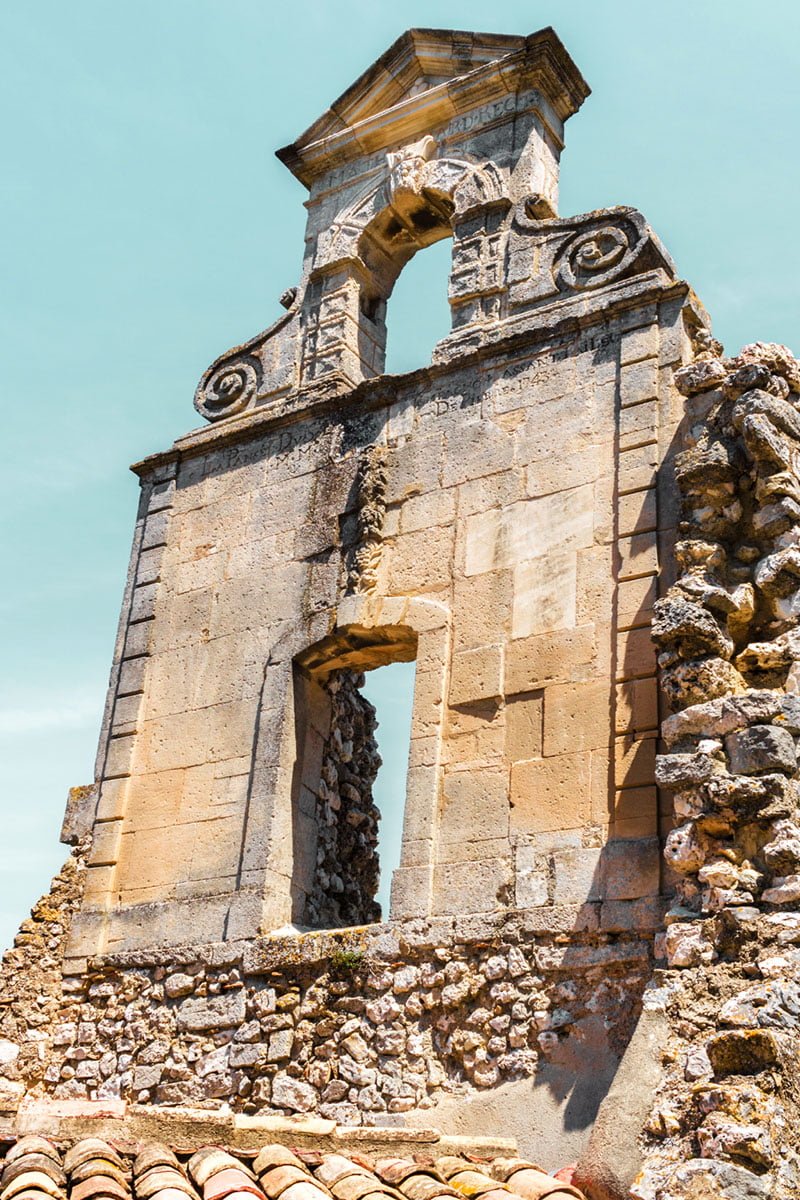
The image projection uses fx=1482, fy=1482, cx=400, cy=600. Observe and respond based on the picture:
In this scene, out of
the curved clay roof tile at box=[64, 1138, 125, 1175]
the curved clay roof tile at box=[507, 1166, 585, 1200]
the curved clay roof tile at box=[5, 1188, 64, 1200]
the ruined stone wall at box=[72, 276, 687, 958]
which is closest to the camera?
the curved clay roof tile at box=[5, 1188, 64, 1200]

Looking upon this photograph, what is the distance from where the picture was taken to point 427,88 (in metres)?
10.2

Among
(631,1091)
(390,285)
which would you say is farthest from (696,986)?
(390,285)

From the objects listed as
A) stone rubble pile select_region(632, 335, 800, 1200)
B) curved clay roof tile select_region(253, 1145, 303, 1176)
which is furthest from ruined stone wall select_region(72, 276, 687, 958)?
curved clay roof tile select_region(253, 1145, 303, 1176)

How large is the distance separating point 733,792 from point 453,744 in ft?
6.51

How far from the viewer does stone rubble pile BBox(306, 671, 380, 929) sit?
8.63m

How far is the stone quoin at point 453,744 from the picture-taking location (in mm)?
5555

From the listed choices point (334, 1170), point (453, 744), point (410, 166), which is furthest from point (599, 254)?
point (334, 1170)

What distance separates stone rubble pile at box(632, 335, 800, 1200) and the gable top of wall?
10.1 feet

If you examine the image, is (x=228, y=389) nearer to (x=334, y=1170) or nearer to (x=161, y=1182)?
(x=334, y=1170)

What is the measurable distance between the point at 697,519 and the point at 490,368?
6.74ft

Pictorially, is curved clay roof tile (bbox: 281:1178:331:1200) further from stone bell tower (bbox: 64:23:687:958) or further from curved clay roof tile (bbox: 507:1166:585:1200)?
stone bell tower (bbox: 64:23:687:958)

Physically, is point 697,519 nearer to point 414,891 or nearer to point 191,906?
point 414,891

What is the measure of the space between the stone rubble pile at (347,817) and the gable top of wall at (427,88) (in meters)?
3.79

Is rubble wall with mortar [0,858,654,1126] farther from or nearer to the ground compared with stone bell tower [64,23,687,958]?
nearer to the ground
